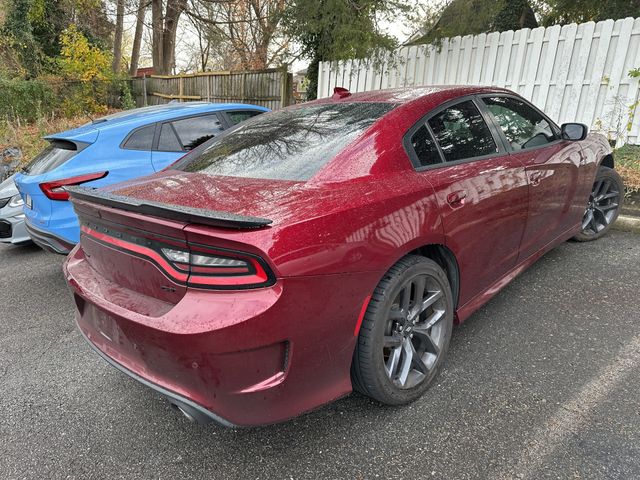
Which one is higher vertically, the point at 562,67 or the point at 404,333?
the point at 562,67

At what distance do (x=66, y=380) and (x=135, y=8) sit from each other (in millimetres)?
17189

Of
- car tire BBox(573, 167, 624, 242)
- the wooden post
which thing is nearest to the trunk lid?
car tire BBox(573, 167, 624, 242)

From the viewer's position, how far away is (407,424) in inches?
82.0

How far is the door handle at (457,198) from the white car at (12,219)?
4446 mm

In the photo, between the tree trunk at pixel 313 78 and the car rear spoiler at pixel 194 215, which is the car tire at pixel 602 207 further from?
the tree trunk at pixel 313 78

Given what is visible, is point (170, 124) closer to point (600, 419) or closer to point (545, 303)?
point (545, 303)

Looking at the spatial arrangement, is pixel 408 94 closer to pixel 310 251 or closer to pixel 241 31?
pixel 310 251

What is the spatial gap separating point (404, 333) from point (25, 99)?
15.8 meters

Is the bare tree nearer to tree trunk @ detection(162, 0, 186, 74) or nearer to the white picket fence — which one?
tree trunk @ detection(162, 0, 186, 74)

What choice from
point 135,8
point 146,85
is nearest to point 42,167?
point 146,85

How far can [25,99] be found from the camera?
1357 cm

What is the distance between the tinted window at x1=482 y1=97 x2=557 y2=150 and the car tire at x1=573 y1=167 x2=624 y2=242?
4.15 ft

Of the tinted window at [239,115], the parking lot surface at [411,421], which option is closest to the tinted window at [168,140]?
the tinted window at [239,115]

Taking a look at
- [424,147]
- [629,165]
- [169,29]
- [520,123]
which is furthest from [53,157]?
[169,29]
